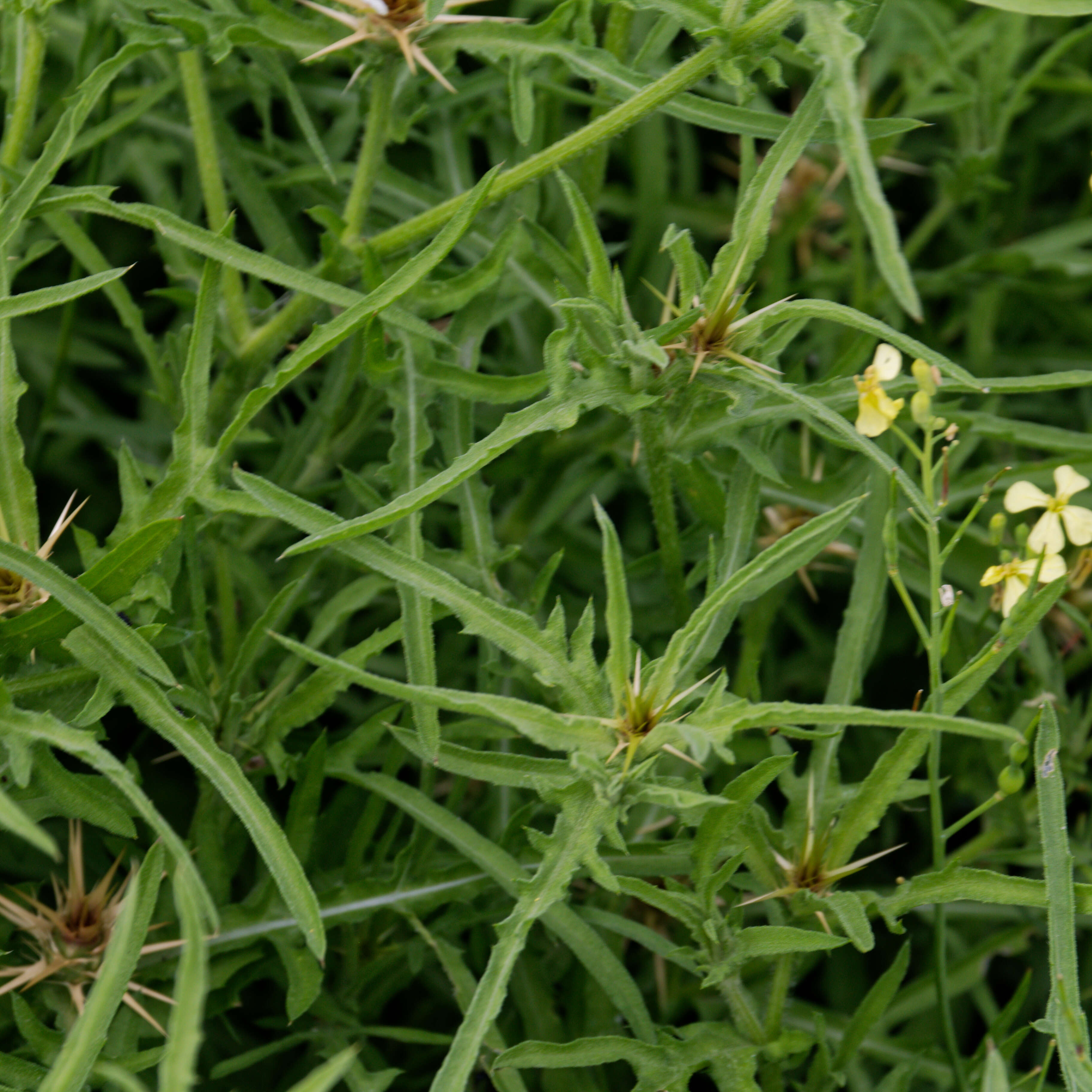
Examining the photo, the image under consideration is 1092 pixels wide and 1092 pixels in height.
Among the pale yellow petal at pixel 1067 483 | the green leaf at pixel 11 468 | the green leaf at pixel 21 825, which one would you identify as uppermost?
the green leaf at pixel 11 468

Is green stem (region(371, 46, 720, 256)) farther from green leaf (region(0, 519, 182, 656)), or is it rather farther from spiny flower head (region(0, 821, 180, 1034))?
spiny flower head (region(0, 821, 180, 1034))

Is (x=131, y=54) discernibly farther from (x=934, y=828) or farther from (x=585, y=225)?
(x=934, y=828)

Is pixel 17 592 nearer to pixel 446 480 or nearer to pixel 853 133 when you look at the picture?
pixel 446 480

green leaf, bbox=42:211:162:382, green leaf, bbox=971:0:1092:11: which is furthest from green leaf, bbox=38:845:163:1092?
green leaf, bbox=971:0:1092:11

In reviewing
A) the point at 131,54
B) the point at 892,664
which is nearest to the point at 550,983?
the point at 892,664

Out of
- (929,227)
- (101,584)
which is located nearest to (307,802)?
(101,584)

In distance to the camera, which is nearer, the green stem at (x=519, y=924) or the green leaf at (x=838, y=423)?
the green stem at (x=519, y=924)

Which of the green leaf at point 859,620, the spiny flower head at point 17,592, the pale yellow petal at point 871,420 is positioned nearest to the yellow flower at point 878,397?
the pale yellow petal at point 871,420

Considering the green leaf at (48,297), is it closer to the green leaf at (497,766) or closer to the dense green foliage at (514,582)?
the dense green foliage at (514,582)

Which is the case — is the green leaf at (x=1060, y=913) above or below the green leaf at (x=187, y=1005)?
below
